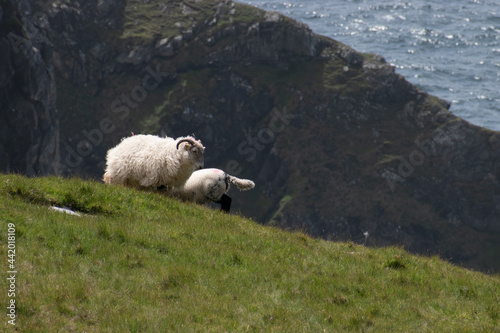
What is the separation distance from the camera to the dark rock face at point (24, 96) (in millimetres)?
107312

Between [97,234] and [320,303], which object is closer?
[320,303]

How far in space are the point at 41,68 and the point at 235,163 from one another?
75008mm

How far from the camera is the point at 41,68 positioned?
396 ft

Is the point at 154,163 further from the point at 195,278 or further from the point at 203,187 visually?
the point at 195,278

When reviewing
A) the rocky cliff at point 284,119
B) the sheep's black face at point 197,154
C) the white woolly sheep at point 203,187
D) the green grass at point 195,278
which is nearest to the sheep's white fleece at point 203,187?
the white woolly sheep at point 203,187

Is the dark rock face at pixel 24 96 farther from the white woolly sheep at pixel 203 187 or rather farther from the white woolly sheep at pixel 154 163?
the white woolly sheep at pixel 203 187

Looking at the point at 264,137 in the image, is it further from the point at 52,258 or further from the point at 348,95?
the point at 52,258

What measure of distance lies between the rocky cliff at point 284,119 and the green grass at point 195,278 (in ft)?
480

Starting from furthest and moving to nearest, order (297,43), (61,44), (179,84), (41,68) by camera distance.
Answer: (297,43), (179,84), (61,44), (41,68)

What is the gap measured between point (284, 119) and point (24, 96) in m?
89.8

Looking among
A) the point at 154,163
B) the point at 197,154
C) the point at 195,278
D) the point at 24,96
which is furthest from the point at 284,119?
the point at 195,278

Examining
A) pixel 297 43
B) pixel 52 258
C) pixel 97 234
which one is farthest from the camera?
pixel 297 43

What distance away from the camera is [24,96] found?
4574 inches

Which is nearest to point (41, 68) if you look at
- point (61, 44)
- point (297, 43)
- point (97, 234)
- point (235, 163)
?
point (61, 44)
